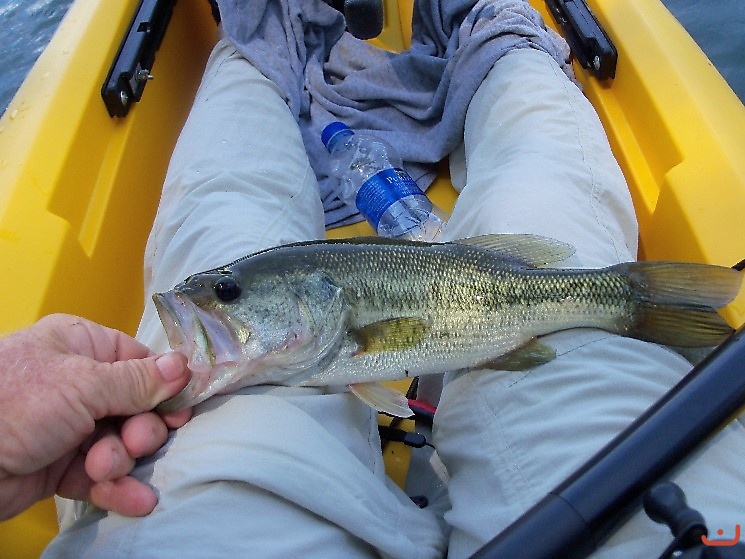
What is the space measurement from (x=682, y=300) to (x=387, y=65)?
169cm

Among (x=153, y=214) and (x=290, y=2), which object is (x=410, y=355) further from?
(x=290, y=2)

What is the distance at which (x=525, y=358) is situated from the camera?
1.14 metres

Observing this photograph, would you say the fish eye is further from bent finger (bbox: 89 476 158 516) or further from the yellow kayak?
the yellow kayak

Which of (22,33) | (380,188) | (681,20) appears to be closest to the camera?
(380,188)

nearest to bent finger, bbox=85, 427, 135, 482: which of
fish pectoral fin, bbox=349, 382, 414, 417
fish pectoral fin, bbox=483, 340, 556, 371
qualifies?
fish pectoral fin, bbox=349, 382, 414, 417

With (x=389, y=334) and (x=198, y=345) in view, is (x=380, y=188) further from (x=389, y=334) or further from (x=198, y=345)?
(x=198, y=345)

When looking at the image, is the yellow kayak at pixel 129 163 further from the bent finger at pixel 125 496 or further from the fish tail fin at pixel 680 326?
the bent finger at pixel 125 496

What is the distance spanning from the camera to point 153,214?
7.09ft

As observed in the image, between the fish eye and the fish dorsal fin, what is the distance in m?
0.45

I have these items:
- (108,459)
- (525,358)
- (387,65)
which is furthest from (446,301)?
(387,65)

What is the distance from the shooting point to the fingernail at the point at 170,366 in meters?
0.98

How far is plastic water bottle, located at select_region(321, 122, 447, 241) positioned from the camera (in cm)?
205

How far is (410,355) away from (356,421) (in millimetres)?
162

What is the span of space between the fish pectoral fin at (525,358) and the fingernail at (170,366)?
56cm
